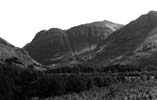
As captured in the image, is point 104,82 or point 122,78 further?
point 122,78

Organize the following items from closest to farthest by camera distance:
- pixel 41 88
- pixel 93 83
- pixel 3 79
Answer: pixel 3 79, pixel 41 88, pixel 93 83

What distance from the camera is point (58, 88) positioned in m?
129

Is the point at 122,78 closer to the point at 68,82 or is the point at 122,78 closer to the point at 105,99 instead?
the point at 68,82

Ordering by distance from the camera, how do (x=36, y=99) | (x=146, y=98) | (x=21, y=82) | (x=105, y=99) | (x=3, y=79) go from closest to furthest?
(x=146, y=98)
(x=105, y=99)
(x=36, y=99)
(x=3, y=79)
(x=21, y=82)

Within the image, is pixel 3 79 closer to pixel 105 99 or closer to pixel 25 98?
pixel 25 98

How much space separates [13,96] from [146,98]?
218 ft

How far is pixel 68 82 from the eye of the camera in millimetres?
139000

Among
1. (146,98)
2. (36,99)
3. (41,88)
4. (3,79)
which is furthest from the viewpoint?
(41,88)

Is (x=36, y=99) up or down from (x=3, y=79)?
down

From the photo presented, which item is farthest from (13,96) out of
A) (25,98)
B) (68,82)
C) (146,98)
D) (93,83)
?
(146,98)

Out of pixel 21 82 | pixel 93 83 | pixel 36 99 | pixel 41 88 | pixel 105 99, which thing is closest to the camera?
pixel 105 99

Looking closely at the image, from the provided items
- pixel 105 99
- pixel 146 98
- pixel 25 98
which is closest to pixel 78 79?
pixel 25 98

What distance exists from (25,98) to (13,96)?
4.82 metres

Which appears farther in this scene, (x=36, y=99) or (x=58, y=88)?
(x=58, y=88)
